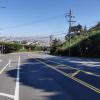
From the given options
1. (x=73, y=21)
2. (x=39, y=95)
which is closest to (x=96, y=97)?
(x=39, y=95)

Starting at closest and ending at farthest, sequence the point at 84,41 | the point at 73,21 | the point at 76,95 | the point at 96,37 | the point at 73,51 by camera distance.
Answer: the point at 76,95 < the point at 96,37 < the point at 84,41 < the point at 73,51 < the point at 73,21

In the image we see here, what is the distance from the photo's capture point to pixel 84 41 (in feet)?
277

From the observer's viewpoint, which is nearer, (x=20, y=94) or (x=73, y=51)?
(x=20, y=94)

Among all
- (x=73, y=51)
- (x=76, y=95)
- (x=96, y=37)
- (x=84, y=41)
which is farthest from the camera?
(x=73, y=51)

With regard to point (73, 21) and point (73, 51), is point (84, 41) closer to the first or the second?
point (73, 51)

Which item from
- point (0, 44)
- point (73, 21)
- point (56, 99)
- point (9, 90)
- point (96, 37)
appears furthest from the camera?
point (0, 44)

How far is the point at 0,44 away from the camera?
16775cm

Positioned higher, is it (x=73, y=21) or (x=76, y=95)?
(x=73, y=21)

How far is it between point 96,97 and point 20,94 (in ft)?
10.1

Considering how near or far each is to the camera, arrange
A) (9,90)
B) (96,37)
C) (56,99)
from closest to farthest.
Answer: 1. (56,99)
2. (9,90)
3. (96,37)

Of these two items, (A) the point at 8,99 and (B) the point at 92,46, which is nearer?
(A) the point at 8,99

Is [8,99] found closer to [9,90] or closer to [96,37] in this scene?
[9,90]

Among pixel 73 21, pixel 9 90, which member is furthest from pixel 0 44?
pixel 9 90

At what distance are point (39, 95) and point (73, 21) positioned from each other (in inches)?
3338
